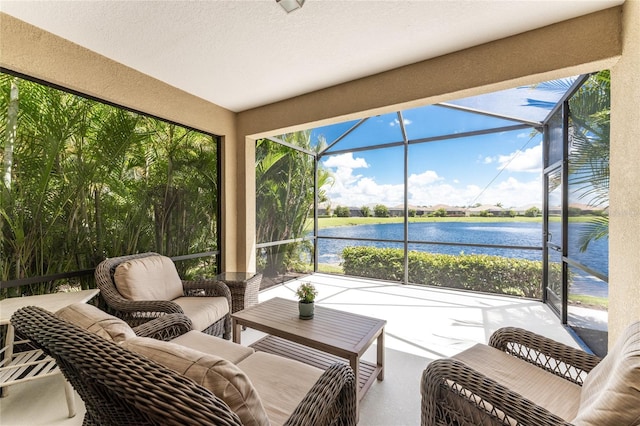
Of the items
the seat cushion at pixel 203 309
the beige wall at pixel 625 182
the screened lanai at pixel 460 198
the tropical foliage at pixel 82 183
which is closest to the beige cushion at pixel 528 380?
the beige wall at pixel 625 182

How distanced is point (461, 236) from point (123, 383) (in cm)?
506

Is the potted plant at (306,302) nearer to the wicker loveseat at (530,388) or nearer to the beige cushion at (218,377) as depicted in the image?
the wicker loveseat at (530,388)

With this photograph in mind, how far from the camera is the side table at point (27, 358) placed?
1706mm

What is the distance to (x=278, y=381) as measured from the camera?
4.57ft

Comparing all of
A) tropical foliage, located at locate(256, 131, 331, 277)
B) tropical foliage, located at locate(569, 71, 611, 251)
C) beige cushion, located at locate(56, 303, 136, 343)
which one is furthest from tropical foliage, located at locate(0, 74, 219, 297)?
tropical foliage, located at locate(569, 71, 611, 251)

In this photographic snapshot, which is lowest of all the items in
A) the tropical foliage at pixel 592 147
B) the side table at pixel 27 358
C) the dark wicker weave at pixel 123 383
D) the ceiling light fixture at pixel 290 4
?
the side table at pixel 27 358

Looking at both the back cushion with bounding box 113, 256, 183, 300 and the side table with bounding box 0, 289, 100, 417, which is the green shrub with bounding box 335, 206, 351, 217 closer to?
the back cushion with bounding box 113, 256, 183, 300

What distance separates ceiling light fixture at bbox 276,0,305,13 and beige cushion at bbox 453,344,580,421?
255cm

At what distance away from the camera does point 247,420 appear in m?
0.83

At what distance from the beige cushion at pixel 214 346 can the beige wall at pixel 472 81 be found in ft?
7.95

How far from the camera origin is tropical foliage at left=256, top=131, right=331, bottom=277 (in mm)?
4590

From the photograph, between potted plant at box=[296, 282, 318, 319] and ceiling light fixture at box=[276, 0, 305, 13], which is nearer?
ceiling light fixture at box=[276, 0, 305, 13]

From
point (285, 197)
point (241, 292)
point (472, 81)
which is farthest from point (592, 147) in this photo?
point (285, 197)

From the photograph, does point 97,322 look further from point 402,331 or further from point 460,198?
point 460,198
